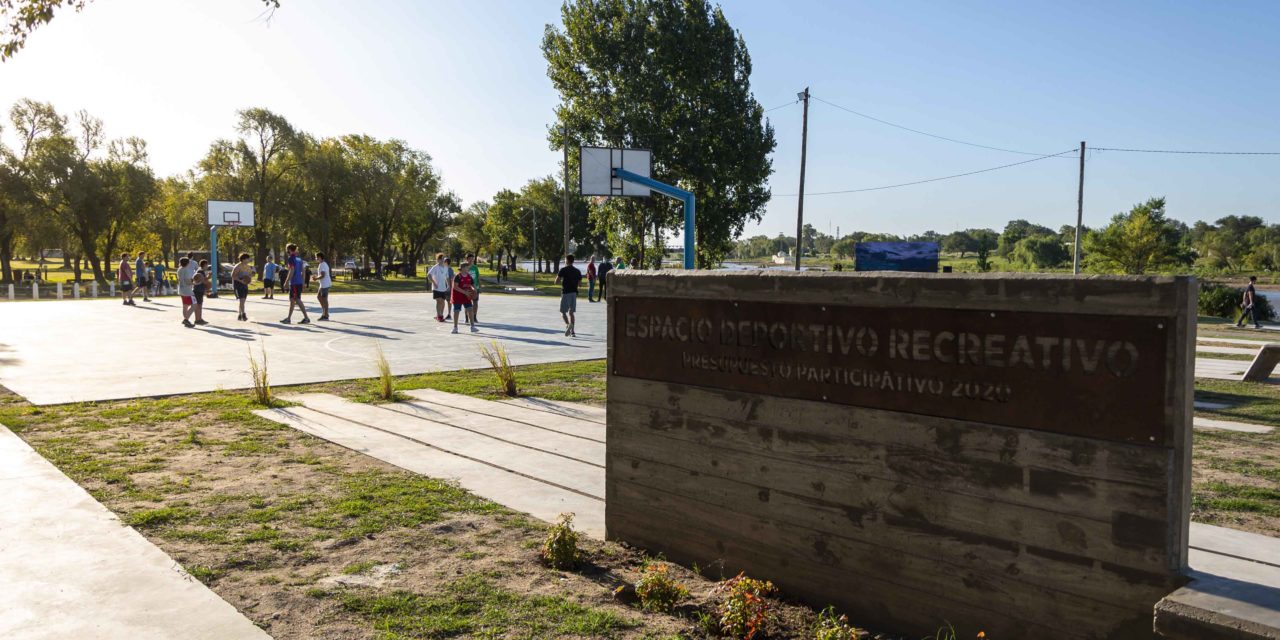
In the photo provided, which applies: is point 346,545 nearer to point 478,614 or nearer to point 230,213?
point 478,614

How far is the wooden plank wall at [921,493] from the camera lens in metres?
3.04

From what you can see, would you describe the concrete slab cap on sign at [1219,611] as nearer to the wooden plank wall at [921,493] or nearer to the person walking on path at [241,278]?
the wooden plank wall at [921,493]

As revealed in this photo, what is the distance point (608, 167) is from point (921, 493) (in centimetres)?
2359

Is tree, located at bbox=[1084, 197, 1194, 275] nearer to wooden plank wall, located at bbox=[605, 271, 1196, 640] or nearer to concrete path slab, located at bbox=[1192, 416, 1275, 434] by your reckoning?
concrete path slab, located at bbox=[1192, 416, 1275, 434]

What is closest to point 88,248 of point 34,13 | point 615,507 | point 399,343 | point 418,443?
point 399,343

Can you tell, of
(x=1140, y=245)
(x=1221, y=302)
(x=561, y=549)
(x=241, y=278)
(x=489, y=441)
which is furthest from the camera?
(x=1140, y=245)

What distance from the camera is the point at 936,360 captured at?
3611 millimetres

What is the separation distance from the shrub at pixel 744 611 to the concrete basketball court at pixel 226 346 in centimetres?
977

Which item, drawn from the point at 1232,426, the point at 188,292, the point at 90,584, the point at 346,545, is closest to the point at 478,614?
the point at 346,545

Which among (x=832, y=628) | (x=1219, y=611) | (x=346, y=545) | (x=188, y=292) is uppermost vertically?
(x=188, y=292)

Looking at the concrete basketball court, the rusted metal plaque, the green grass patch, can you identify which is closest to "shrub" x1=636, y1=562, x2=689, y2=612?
the green grass patch

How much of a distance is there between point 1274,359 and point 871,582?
1258cm

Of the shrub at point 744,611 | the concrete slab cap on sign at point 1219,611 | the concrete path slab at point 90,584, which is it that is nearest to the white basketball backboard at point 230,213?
the concrete path slab at point 90,584

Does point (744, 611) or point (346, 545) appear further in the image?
point (346, 545)
